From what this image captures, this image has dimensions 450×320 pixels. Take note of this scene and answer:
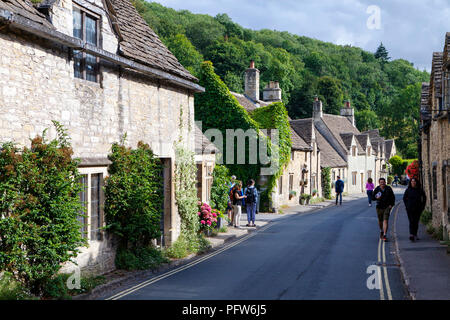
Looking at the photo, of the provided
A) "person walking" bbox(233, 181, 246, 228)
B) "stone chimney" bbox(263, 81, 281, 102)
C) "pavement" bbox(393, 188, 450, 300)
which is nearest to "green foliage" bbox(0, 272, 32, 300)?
"pavement" bbox(393, 188, 450, 300)

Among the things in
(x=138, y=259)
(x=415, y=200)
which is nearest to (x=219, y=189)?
(x=415, y=200)

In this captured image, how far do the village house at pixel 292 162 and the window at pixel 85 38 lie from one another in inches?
751

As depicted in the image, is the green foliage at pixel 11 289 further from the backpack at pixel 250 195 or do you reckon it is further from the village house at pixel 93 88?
the backpack at pixel 250 195

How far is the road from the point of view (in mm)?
8938

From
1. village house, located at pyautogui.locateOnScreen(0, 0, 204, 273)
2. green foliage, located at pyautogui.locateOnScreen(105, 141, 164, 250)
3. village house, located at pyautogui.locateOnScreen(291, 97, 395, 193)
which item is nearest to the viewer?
village house, located at pyautogui.locateOnScreen(0, 0, 204, 273)

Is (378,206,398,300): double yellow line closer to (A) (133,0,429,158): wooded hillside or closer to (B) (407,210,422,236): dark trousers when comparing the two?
(B) (407,210,422,236): dark trousers

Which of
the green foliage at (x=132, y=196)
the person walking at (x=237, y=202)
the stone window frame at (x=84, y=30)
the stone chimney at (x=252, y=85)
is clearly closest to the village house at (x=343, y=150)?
A: the stone chimney at (x=252, y=85)

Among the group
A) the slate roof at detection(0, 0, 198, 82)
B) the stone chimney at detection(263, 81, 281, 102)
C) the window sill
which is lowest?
the window sill

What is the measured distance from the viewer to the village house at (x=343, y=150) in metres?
45.4

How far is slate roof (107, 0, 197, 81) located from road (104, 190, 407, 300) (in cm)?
544

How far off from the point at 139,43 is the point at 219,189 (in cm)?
774

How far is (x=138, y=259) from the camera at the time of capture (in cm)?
1126
